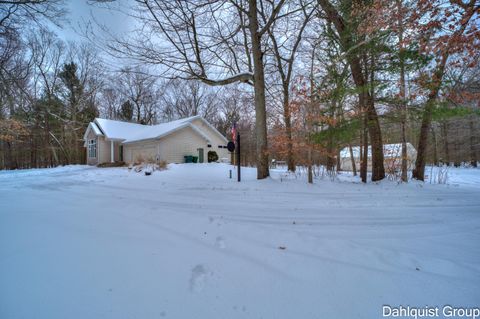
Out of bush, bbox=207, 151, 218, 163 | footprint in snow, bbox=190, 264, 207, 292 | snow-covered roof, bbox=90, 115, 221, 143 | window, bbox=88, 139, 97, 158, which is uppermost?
snow-covered roof, bbox=90, 115, 221, 143

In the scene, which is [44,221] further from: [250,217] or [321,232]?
[321,232]

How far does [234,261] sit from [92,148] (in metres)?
21.4

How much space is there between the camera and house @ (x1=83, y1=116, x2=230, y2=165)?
14.6 m

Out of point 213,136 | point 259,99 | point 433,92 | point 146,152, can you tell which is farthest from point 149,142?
point 433,92

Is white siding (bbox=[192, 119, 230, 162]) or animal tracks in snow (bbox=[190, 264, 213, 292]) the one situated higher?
white siding (bbox=[192, 119, 230, 162])

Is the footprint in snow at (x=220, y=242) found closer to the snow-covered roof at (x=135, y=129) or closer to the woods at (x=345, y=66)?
the woods at (x=345, y=66)

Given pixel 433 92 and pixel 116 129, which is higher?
pixel 116 129

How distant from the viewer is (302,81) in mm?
5660

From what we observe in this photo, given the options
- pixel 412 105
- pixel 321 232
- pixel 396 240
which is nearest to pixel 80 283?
pixel 321 232

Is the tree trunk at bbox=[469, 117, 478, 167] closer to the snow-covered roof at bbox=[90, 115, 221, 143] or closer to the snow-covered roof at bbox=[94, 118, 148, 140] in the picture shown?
the snow-covered roof at bbox=[90, 115, 221, 143]

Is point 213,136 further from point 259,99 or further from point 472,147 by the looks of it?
point 472,147

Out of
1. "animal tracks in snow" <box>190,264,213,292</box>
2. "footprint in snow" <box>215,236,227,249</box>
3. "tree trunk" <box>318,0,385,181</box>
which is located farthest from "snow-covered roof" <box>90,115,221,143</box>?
"animal tracks in snow" <box>190,264,213,292</box>

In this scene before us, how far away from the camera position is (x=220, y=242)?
214 centimetres

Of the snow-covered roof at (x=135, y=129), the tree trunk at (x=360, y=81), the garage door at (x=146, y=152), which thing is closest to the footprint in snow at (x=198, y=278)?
the tree trunk at (x=360, y=81)
